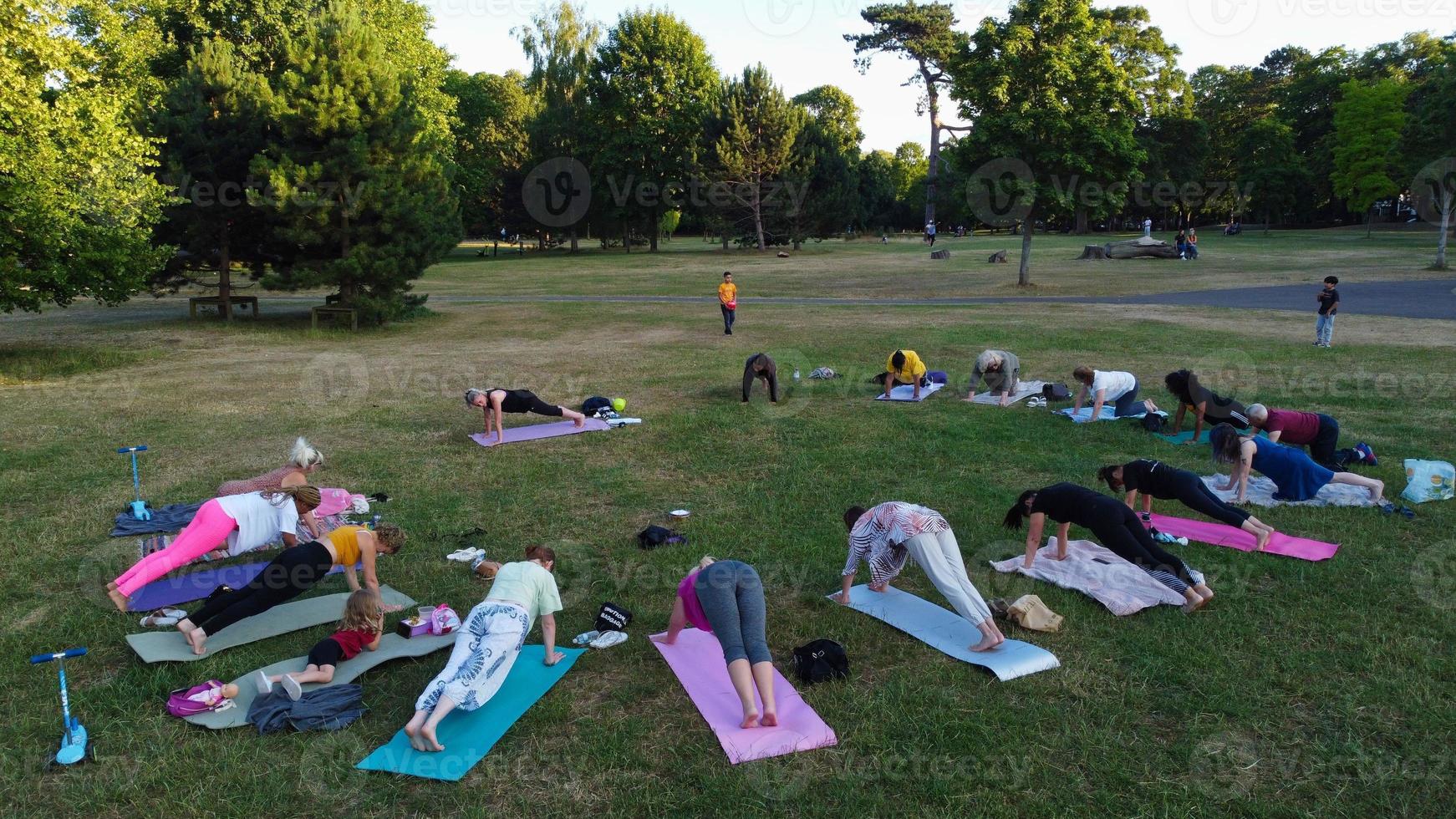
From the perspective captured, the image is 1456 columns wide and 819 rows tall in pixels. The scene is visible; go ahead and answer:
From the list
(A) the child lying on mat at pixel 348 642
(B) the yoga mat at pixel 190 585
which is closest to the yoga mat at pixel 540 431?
(B) the yoga mat at pixel 190 585

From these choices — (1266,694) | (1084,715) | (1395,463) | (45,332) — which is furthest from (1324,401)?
(45,332)

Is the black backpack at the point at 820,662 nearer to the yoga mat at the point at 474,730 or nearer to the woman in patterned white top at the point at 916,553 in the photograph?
the woman in patterned white top at the point at 916,553

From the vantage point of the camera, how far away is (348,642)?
6328 mm

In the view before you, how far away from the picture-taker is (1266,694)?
579 centimetres

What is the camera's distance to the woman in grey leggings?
5.57 meters

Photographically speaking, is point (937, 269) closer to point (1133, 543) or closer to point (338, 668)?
point (1133, 543)

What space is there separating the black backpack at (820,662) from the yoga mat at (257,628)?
3.42 metres

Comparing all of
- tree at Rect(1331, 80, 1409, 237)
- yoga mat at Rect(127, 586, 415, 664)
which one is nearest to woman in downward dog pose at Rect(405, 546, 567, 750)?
yoga mat at Rect(127, 586, 415, 664)

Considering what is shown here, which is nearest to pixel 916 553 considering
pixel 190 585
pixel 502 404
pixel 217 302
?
pixel 190 585

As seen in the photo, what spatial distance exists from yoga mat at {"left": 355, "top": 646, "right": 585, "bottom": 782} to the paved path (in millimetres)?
26533

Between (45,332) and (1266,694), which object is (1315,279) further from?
(45,332)

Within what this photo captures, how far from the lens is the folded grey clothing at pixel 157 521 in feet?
30.0

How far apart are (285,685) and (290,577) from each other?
1259 millimetres

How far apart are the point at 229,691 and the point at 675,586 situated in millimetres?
3467
